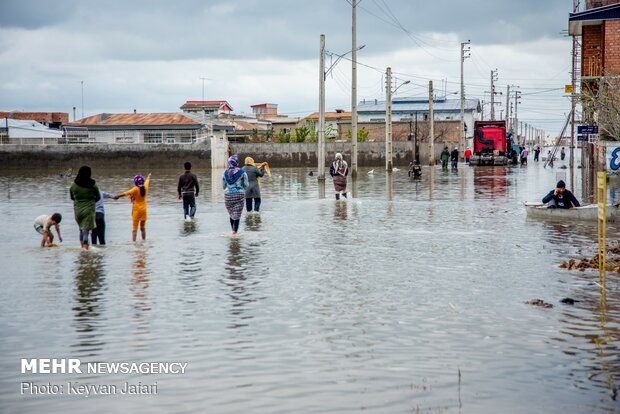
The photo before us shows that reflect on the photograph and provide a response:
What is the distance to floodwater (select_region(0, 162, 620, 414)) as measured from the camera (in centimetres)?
720

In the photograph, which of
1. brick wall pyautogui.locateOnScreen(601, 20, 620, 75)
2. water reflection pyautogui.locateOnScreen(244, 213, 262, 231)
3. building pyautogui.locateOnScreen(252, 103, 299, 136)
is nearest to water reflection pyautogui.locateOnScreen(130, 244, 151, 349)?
water reflection pyautogui.locateOnScreen(244, 213, 262, 231)

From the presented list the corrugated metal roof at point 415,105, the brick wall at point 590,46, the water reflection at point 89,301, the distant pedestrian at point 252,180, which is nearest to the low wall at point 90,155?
the brick wall at point 590,46

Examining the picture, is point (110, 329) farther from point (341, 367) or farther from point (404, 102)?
point (404, 102)

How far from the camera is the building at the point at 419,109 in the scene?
12031 centimetres

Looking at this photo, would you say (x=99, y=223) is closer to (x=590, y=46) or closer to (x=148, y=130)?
(x=590, y=46)

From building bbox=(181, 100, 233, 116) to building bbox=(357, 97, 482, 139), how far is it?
19106mm

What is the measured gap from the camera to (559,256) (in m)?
15.7

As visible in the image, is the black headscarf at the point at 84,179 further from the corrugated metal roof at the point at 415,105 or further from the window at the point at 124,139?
the corrugated metal roof at the point at 415,105

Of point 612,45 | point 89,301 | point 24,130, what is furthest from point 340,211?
point 24,130

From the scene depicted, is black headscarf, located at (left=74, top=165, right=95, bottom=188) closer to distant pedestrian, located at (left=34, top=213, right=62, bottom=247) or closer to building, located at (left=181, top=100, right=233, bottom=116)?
distant pedestrian, located at (left=34, top=213, right=62, bottom=247)

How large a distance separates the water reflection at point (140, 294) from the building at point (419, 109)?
102841mm

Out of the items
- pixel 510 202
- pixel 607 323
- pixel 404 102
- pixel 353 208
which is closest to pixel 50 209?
pixel 353 208

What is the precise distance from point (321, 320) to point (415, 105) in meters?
120

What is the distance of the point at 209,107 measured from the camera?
125 metres
